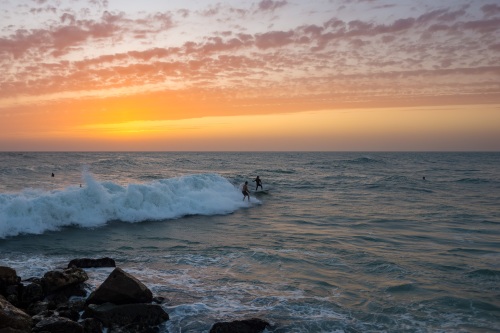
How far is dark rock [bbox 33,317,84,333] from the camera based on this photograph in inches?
275

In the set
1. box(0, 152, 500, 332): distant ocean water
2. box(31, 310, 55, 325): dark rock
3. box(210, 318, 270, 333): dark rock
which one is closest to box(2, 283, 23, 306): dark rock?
box(31, 310, 55, 325): dark rock

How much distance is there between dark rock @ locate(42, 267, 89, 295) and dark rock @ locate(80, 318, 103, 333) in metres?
2.11

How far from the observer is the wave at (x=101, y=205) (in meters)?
17.8

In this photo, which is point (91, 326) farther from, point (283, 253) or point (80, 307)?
point (283, 253)

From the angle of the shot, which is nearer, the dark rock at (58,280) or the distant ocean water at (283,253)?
the distant ocean water at (283,253)

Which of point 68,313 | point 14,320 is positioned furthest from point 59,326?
point 68,313

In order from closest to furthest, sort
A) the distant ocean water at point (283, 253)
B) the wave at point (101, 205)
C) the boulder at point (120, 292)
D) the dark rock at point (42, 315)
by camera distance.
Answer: the dark rock at point (42, 315) < the boulder at point (120, 292) < the distant ocean water at point (283, 253) < the wave at point (101, 205)

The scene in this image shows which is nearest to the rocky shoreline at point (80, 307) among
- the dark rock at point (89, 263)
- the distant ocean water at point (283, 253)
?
the distant ocean water at point (283, 253)

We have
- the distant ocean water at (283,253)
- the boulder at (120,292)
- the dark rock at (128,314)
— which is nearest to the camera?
the dark rock at (128,314)

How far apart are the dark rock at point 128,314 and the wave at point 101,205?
424 inches

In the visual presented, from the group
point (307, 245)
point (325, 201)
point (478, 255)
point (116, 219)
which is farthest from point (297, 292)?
point (325, 201)

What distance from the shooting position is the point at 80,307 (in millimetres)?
8312

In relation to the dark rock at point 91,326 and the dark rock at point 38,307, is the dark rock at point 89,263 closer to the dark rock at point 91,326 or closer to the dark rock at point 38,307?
the dark rock at point 38,307

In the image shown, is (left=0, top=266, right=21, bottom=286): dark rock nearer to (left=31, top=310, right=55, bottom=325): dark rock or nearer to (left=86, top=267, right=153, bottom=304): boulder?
(left=31, top=310, right=55, bottom=325): dark rock
